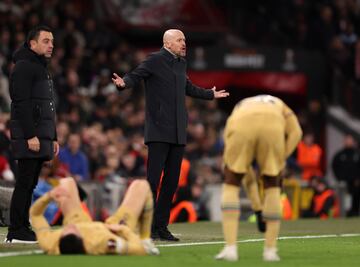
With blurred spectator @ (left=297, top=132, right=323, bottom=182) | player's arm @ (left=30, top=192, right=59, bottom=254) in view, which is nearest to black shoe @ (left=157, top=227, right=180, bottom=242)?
player's arm @ (left=30, top=192, right=59, bottom=254)

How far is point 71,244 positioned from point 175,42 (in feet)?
11.0

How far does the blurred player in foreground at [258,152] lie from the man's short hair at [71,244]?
1.13m

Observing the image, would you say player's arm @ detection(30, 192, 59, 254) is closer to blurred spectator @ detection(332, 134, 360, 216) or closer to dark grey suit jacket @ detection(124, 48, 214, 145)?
dark grey suit jacket @ detection(124, 48, 214, 145)

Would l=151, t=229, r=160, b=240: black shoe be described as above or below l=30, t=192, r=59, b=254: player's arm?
below

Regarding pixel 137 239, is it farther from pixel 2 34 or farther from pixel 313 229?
pixel 2 34

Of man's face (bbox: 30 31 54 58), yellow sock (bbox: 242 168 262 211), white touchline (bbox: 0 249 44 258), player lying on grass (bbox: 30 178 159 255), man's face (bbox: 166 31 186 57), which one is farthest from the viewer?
man's face (bbox: 166 31 186 57)

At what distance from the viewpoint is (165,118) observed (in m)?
14.3

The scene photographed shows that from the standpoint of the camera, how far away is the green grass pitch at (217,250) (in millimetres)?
11445

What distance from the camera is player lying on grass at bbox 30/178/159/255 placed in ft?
38.3

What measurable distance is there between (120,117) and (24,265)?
1638 centimetres

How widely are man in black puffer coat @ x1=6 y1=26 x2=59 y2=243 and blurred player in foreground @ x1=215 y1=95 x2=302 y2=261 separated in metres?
2.50

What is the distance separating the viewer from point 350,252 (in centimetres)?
1338

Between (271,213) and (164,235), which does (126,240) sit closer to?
(271,213)

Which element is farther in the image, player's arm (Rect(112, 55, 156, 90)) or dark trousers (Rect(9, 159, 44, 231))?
player's arm (Rect(112, 55, 156, 90))
